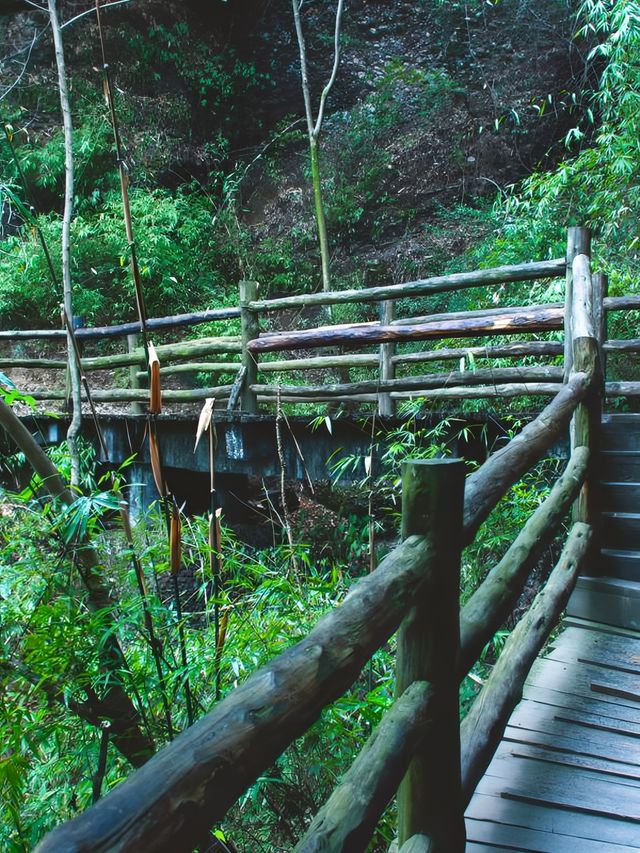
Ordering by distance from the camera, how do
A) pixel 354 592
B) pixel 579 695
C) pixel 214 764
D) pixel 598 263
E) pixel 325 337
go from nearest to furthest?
pixel 214 764
pixel 354 592
pixel 579 695
pixel 325 337
pixel 598 263

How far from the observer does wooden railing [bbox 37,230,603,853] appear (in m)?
0.82

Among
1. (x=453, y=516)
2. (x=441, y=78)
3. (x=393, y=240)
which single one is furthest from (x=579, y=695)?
(x=441, y=78)

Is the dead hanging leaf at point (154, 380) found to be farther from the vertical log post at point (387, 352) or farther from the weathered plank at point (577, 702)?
→ the vertical log post at point (387, 352)

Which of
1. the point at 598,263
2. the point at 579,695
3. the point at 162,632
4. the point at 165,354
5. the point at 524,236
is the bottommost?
the point at 579,695

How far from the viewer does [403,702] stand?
5.00ft

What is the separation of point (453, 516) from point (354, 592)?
38cm

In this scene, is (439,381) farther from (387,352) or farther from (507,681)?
(507,681)

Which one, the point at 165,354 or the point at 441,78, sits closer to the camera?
the point at 165,354

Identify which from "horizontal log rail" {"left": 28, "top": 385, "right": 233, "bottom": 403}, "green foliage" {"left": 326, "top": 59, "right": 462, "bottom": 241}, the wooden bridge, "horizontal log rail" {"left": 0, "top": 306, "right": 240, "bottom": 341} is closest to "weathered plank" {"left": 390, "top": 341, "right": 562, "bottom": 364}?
the wooden bridge

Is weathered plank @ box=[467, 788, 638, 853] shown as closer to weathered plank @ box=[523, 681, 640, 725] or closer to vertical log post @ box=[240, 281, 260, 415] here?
weathered plank @ box=[523, 681, 640, 725]

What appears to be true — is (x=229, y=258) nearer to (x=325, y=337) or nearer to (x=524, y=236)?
(x=524, y=236)

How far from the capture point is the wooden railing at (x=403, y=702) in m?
0.82

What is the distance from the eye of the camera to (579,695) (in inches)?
101

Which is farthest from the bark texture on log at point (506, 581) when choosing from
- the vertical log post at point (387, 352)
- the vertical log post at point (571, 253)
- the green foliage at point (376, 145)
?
the green foliage at point (376, 145)
